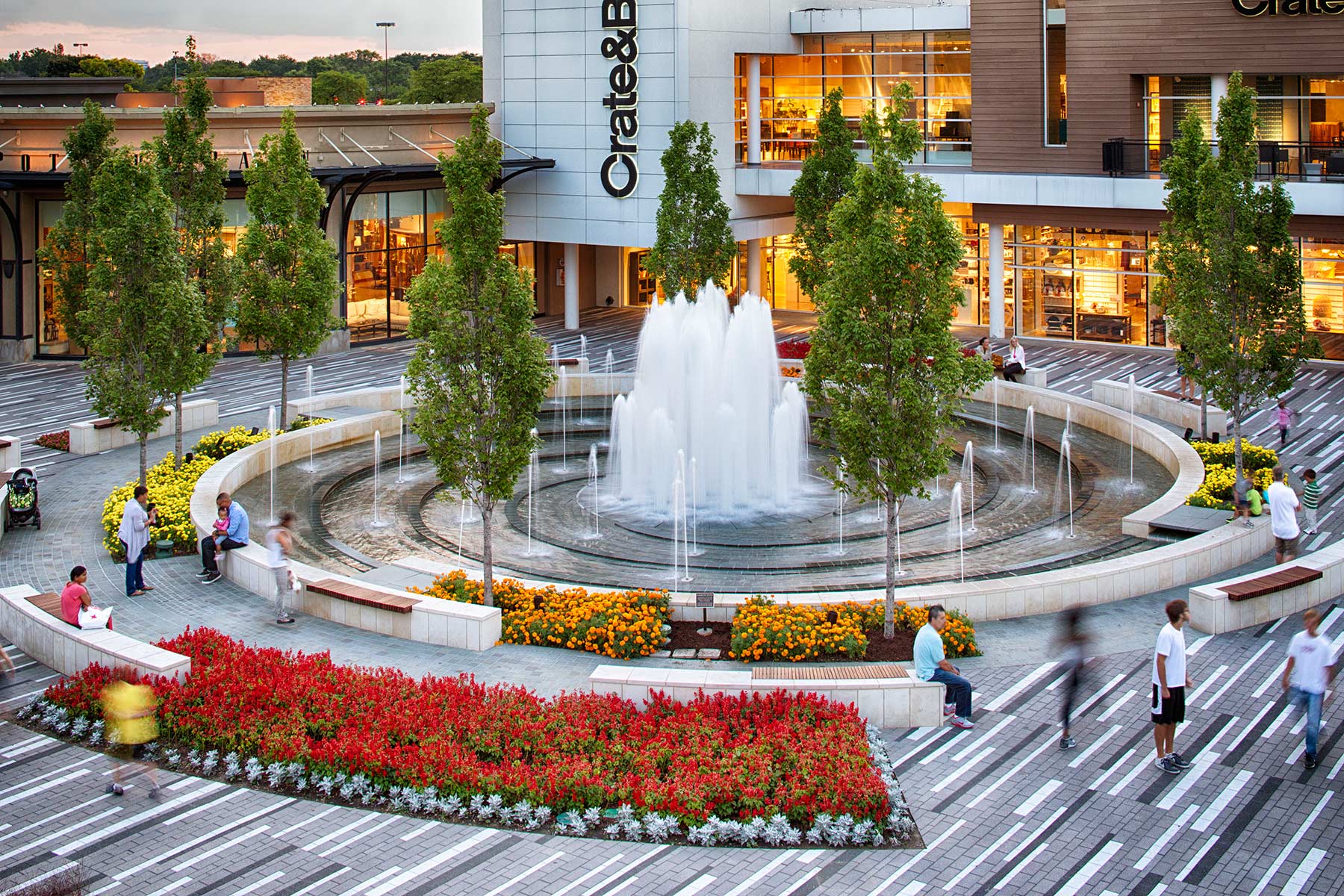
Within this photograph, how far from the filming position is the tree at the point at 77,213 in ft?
102

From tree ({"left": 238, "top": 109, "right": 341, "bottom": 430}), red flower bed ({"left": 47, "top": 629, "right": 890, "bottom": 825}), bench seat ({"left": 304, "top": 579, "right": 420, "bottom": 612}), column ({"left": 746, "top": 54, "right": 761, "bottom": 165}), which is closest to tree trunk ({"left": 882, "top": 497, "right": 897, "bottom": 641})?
red flower bed ({"left": 47, "top": 629, "right": 890, "bottom": 825})

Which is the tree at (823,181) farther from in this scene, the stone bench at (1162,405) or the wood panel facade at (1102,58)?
the wood panel facade at (1102,58)

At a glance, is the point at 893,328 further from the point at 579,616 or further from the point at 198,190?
the point at 198,190

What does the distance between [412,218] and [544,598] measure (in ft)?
98.7

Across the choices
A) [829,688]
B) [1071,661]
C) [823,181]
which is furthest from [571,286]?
[1071,661]

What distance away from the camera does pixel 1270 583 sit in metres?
17.7

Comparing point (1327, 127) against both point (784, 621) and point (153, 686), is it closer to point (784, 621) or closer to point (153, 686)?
point (784, 621)

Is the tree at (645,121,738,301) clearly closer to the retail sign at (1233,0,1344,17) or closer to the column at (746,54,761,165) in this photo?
the column at (746,54,761,165)

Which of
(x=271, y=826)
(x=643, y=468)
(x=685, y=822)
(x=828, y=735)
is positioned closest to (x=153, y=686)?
(x=271, y=826)

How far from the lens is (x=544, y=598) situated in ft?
59.2

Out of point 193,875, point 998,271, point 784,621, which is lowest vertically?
point 193,875

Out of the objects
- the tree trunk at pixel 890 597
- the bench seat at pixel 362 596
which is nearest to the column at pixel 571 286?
the bench seat at pixel 362 596

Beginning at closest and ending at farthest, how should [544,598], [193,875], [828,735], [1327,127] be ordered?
[193,875]
[828,735]
[544,598]
[1327,127]

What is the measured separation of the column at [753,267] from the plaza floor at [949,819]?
106 feet
